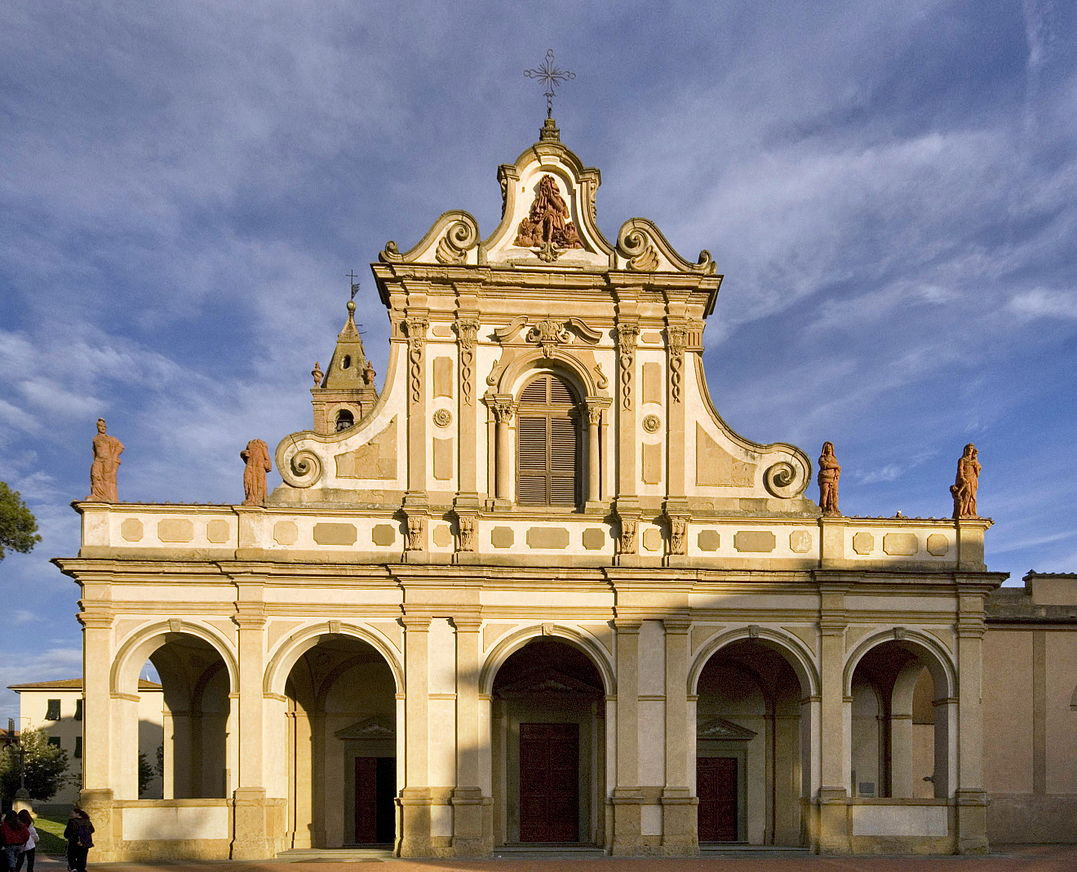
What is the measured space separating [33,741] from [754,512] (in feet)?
139

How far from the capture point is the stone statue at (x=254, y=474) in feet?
70.1

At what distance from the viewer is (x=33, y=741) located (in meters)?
51.6

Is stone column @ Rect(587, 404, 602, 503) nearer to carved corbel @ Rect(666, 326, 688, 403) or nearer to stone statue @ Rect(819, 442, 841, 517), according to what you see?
carved corbel @ Rect(666, 326, 688, 403)

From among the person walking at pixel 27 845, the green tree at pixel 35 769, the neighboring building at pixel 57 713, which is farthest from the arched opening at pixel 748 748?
the neighboring building at pixel 57 713

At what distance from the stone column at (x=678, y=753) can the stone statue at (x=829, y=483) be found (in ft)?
12.1

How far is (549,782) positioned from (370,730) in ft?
13.1

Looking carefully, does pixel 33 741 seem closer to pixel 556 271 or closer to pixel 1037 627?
pixel 556 271

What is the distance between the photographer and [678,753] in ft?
69.6

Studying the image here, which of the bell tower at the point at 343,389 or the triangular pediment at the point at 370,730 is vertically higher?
the bell tower at the point at 343,389

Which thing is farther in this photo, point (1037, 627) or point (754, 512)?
point (1037, 627)

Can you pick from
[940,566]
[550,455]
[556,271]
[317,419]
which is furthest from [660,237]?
[317,419]

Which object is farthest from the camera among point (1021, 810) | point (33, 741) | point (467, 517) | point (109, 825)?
point (33, 741)

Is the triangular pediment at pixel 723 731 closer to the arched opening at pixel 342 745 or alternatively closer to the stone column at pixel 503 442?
the arched opening at pixel 342 745

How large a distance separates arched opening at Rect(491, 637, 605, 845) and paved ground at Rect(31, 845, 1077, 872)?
229 centimetres
